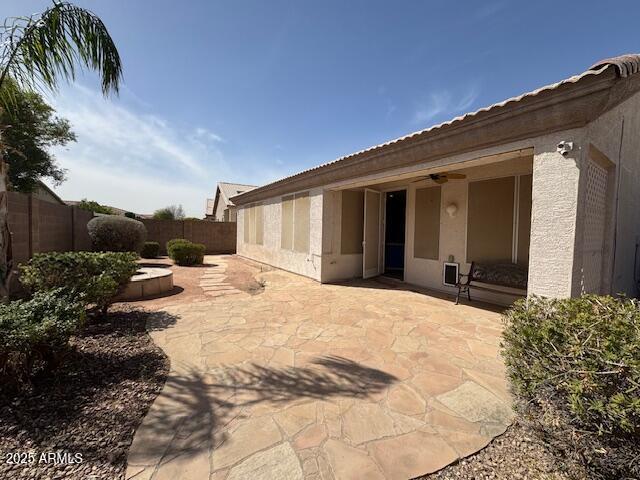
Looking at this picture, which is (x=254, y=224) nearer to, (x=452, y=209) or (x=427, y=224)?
(x=427, y=224)

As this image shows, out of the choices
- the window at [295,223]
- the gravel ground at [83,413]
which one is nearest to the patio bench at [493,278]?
the window at [295,223]

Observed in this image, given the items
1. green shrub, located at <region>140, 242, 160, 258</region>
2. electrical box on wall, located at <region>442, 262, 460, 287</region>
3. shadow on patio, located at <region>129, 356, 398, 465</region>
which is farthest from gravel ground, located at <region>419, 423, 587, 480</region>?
green shrub, located at <region>140, 242, 160, 258</region>

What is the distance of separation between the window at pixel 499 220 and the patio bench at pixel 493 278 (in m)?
0.32

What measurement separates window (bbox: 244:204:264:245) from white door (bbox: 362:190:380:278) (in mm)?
5457

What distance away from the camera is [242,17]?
5840 mm

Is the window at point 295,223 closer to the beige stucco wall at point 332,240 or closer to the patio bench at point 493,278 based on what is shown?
the beige stucco wall at point 332,240

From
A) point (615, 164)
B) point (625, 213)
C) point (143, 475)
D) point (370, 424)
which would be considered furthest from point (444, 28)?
point (143, 475)

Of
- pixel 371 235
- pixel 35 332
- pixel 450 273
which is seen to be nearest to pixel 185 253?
pixel 371 235

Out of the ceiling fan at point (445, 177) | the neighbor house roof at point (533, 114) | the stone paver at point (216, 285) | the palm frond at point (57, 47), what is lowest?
the stone paver at point (216, 285)

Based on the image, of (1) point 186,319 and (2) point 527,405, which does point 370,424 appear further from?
(1) point 186,319

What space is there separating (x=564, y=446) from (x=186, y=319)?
4994mm

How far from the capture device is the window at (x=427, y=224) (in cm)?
713

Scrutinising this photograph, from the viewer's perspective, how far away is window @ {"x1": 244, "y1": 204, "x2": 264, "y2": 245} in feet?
39.3

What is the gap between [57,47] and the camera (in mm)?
3447
